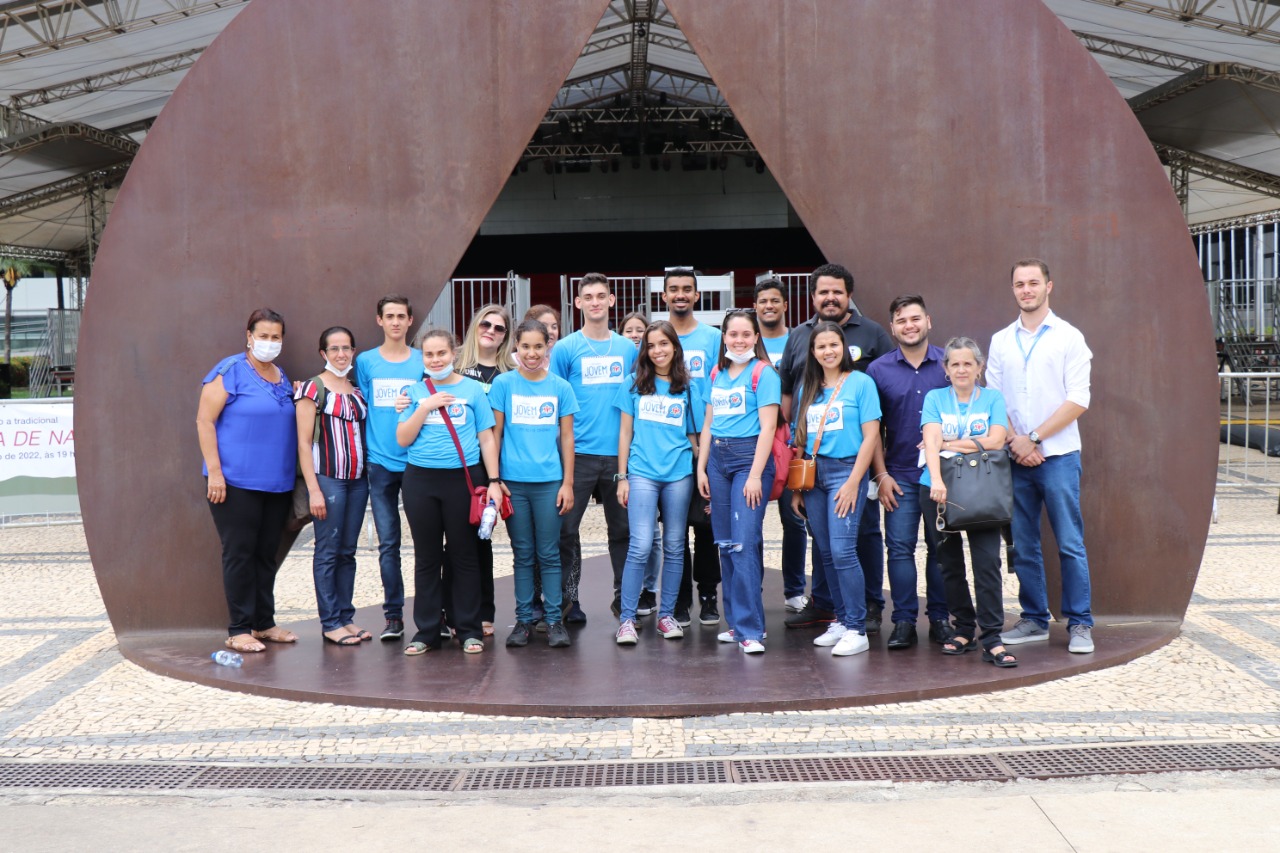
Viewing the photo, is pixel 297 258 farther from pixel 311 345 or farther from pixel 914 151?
pixel 914 151

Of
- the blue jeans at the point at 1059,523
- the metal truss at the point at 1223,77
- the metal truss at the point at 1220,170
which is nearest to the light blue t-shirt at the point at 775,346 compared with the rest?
the blue jeans at the point at 1059,523

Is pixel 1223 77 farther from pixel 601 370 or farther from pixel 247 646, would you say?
pixel 247 646

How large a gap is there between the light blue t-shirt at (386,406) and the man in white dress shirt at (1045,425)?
256 cm

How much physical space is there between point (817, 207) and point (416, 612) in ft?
8.45

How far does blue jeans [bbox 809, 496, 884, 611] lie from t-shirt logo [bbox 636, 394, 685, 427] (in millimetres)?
732

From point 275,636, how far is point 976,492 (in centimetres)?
315

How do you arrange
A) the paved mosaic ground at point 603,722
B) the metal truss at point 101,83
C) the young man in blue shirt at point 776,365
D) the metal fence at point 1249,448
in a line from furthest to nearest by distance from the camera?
the metal truss at point 101,83 < the metal fence at point 1249,448 < the young man in blue shirt at point 776,365 < the paved mosaic ground at point 603,722

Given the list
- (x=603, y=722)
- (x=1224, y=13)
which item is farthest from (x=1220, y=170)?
(x=603, y=722)

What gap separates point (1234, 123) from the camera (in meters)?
18.7

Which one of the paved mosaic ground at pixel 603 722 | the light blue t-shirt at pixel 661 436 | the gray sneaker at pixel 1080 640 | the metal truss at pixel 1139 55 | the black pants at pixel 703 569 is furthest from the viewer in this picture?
the metal truss at pixel 1139 55

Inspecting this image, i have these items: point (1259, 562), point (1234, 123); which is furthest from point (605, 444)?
point (1234, 123)

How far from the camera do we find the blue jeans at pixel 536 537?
507 cm

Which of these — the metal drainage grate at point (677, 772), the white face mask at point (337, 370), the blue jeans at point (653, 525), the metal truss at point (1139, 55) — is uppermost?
the metal truss at point (1139, 55)

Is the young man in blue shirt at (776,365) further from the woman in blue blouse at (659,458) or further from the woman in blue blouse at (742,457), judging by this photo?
the woman in blue blouse at (659,458)
